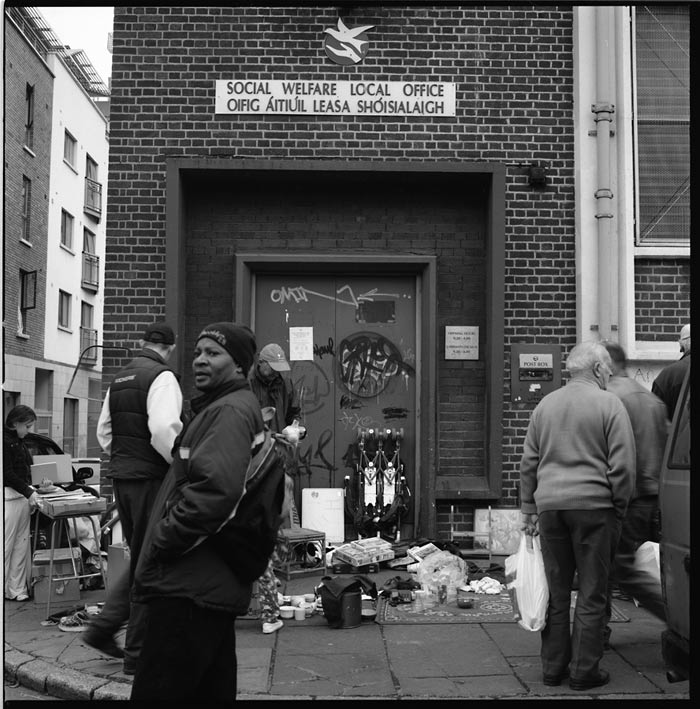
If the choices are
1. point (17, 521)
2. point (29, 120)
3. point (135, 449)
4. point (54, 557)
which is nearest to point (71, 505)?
point (54, 557)

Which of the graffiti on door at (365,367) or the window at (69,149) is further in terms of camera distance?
the window at (69,149)

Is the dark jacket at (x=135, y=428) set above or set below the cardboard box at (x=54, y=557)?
above

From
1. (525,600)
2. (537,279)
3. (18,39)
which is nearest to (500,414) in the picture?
(537,279)

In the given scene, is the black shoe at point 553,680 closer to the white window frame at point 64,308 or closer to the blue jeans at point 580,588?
the blue jeans at point 580,588

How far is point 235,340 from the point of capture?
380 cm

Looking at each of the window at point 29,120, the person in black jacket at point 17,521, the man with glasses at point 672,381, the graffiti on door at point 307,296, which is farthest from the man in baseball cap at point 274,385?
the window at point 29,120

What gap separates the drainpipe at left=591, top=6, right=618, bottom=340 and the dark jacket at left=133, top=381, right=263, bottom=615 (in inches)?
245

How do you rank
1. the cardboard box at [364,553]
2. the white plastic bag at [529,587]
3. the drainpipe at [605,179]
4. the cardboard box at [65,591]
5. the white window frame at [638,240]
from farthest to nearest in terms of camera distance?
the white window frame at [638,240] → the drainpipe at [605,179] → the cardboard box at [364,553] → the cardboard box at [65,591] → the white plastic bag at [529,587]

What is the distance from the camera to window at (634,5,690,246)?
9.23 meters

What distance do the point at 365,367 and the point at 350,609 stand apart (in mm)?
Result: 3535

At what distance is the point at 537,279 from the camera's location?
9.16 meters

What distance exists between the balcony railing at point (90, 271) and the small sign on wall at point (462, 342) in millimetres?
31836

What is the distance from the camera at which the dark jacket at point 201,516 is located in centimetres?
332

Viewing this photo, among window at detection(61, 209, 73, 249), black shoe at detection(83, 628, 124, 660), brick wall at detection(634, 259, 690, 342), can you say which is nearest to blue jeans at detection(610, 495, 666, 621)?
black shoe at detection(83, 628, 124, 660)
